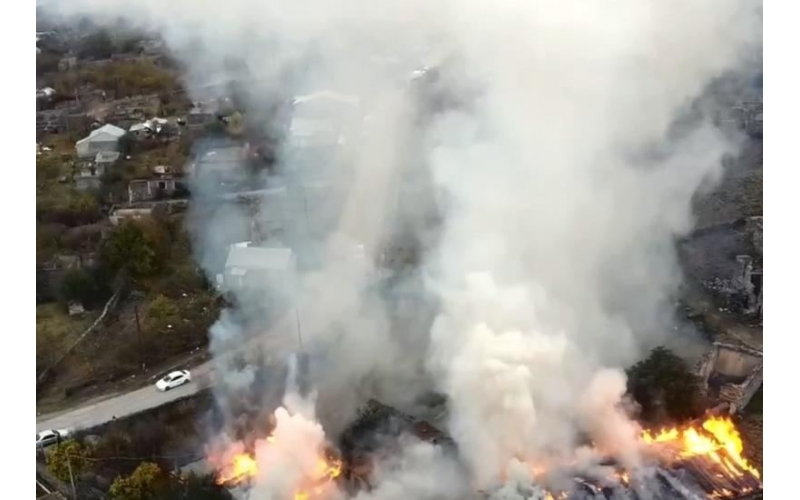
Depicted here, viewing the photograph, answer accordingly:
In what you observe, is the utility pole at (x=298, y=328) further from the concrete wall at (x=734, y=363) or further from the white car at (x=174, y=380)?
the concrete wall at (x=734, y=363)

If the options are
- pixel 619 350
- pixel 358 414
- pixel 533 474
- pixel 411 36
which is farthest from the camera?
pixel 411 36

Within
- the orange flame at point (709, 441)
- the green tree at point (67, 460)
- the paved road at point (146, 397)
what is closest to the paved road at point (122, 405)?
the paved road at point (146, 397)

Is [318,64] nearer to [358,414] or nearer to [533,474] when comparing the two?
[358,414]

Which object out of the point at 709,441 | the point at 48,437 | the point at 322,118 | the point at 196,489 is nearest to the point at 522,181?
the point at 322,118

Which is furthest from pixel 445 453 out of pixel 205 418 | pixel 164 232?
→ pixel 164 232

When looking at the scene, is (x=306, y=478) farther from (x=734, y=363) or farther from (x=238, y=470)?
(x=734, y=363)

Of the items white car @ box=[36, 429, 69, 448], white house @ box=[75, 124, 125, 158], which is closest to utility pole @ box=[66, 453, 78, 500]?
white car @ box=[36, 429, 69, 448]
